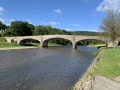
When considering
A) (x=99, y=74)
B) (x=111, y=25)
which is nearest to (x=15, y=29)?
(x=111, y=25)

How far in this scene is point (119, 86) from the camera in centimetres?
499

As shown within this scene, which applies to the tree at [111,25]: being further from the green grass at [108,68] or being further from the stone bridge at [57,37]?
the green grass at [108,68]

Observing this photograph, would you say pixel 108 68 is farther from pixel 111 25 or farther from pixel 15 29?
pixel 15 29


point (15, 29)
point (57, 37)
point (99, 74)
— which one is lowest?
point (99, 74)

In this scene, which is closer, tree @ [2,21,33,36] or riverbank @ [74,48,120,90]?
riverbank @ [74,48,120,90]

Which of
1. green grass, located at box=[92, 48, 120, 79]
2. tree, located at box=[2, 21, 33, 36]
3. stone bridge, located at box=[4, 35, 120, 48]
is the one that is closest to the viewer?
green grass, located at box=[92, 48, 120, 79]

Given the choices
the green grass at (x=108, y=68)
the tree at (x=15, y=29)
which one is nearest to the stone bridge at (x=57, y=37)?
the tree at (x=15, y=29)

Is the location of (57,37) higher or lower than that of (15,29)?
lower

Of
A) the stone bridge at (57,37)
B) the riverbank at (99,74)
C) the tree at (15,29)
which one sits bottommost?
the riverbank at (99,74)

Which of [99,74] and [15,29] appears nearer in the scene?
[99,74]

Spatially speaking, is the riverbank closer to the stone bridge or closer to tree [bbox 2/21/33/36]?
the stone bridge

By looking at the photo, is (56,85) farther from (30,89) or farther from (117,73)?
(117,73)

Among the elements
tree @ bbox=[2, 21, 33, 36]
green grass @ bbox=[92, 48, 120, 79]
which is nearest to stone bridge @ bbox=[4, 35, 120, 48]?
tree @ bbox=[2, 21, 33, 36]

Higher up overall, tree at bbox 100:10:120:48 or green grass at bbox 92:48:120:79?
tree at bbox 100:10:120:48
